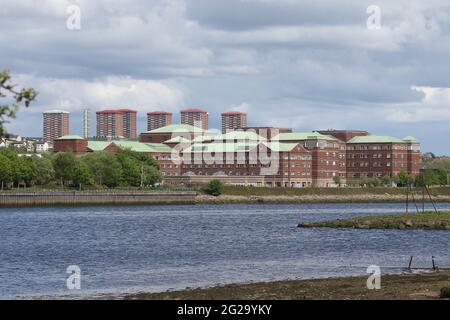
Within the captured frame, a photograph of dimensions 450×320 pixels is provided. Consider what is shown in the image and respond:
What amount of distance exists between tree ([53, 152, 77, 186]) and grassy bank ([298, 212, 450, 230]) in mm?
102821

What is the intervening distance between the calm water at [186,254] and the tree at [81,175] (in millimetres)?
84045

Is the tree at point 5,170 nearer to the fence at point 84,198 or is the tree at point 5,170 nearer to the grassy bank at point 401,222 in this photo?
the fence at point 84,198

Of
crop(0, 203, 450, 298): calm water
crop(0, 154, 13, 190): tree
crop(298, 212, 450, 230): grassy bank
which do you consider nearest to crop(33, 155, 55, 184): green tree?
crop(0, 154, 13, 190): tree

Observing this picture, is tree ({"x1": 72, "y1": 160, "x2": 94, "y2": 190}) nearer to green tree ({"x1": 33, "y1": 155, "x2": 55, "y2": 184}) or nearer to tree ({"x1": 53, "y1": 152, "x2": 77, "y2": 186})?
tree ({"x1": 53, "y1": 152, "x2": 77, "y2": 186})

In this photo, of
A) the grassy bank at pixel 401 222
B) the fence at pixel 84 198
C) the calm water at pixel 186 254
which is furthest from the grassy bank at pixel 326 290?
the fence at pixel 84 198

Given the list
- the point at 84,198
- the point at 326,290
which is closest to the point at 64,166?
the point at 84,198

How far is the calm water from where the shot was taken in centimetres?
5103

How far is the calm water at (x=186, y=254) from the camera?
51.0 meters

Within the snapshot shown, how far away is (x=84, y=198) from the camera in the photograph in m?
177

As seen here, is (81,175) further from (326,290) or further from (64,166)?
(326,290)

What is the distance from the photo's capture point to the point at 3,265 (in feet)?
197

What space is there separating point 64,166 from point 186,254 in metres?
131
